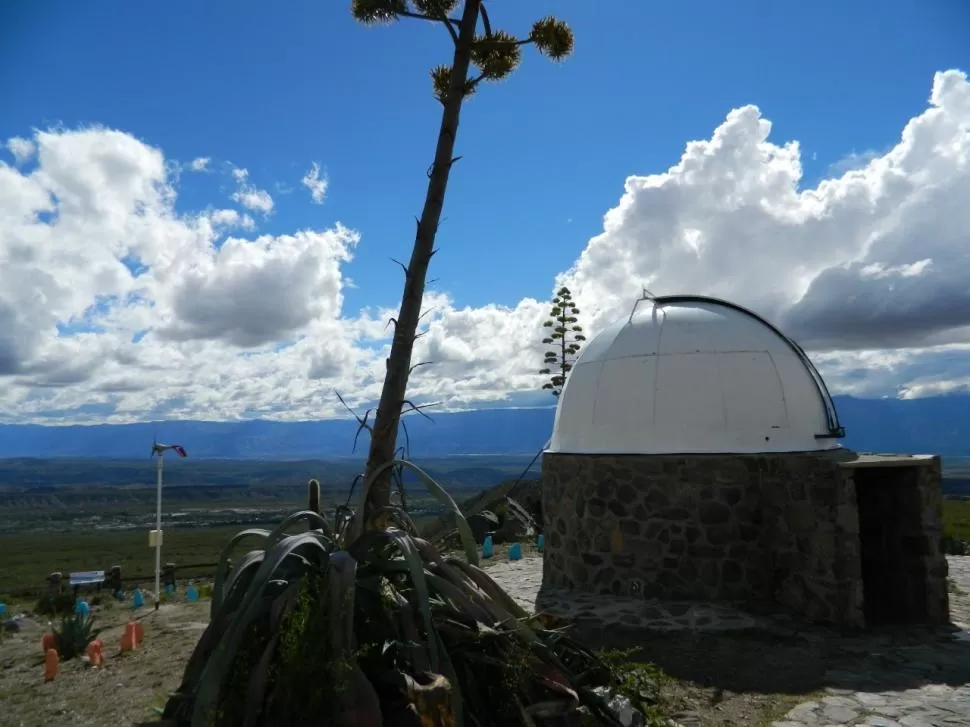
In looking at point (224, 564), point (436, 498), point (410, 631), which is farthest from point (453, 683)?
point (224, 564)

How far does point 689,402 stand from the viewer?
9.22 m

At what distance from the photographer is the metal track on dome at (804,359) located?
9.58 m

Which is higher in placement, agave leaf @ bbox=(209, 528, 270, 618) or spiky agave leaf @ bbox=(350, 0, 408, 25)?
spiky agave leaf @ bbox=(350, 0, 408, 25)

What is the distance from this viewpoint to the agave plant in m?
3.11

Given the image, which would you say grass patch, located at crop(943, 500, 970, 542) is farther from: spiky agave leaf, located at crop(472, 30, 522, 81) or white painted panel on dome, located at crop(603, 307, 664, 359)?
spiky agave leaf, located at crop(472, 30, 522, 81)

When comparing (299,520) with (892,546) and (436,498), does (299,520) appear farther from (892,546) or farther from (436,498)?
(892,546)

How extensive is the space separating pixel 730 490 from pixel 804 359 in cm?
252

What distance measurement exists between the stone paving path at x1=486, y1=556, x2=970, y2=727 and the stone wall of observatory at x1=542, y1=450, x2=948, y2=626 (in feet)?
1.31

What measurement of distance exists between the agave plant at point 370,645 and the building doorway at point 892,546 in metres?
5.65

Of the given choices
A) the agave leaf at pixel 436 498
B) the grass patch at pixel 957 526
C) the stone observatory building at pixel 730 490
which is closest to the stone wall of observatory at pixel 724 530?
the stone observatory building at pixel 730 490

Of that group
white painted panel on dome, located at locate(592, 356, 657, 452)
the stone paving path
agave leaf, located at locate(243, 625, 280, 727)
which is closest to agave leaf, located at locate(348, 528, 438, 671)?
agave leaf, located at locate(243, 625, 280, 727)

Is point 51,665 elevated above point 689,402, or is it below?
below

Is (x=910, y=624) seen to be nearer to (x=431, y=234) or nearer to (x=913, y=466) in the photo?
(x=913, y=466)

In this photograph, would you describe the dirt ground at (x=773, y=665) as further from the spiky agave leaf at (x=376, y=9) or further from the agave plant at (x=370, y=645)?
the spiky agave leaf at (x=376, y=9)
